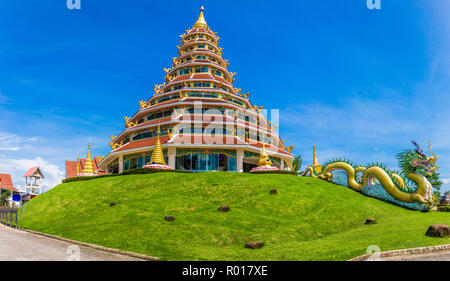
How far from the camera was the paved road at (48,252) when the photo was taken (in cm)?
1255

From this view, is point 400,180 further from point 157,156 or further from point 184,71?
point 184,71

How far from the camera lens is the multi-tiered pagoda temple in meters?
35.5

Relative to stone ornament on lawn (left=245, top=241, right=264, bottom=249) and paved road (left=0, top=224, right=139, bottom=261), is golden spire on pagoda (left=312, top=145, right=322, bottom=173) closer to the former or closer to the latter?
stone ornament on lawn (left=245, top=241, right=264, bottom=249)

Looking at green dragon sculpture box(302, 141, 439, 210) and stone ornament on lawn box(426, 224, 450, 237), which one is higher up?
green dragon sculpture box(302, 141, 439, 210)

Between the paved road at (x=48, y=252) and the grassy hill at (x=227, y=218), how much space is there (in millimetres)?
1041

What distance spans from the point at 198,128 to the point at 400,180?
73.2ft

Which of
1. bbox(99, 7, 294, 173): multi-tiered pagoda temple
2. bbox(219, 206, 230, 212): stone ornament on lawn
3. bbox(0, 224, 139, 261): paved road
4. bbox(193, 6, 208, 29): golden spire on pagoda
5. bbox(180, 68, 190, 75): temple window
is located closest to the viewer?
bbox(0, 224, 139, 261): paved road

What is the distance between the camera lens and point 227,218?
18641 mm

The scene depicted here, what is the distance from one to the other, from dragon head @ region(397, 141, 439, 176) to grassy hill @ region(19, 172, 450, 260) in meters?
3.51

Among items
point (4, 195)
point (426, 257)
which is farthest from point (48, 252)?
point (4, 195)

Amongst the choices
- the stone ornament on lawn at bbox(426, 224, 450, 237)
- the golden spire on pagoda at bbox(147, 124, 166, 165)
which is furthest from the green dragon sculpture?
the golden spire on pagoda at bbox(147, 124, 166, 165)

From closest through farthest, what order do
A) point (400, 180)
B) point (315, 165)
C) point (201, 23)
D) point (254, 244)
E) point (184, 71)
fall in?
point (254, 244), point (400, 180), point (315, 165), point (184, 71), point (201, 23)

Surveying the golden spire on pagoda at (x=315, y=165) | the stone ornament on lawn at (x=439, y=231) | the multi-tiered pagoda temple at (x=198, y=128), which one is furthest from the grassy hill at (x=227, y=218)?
the multi-tiered pagoda temple at (x=198, y=128)
